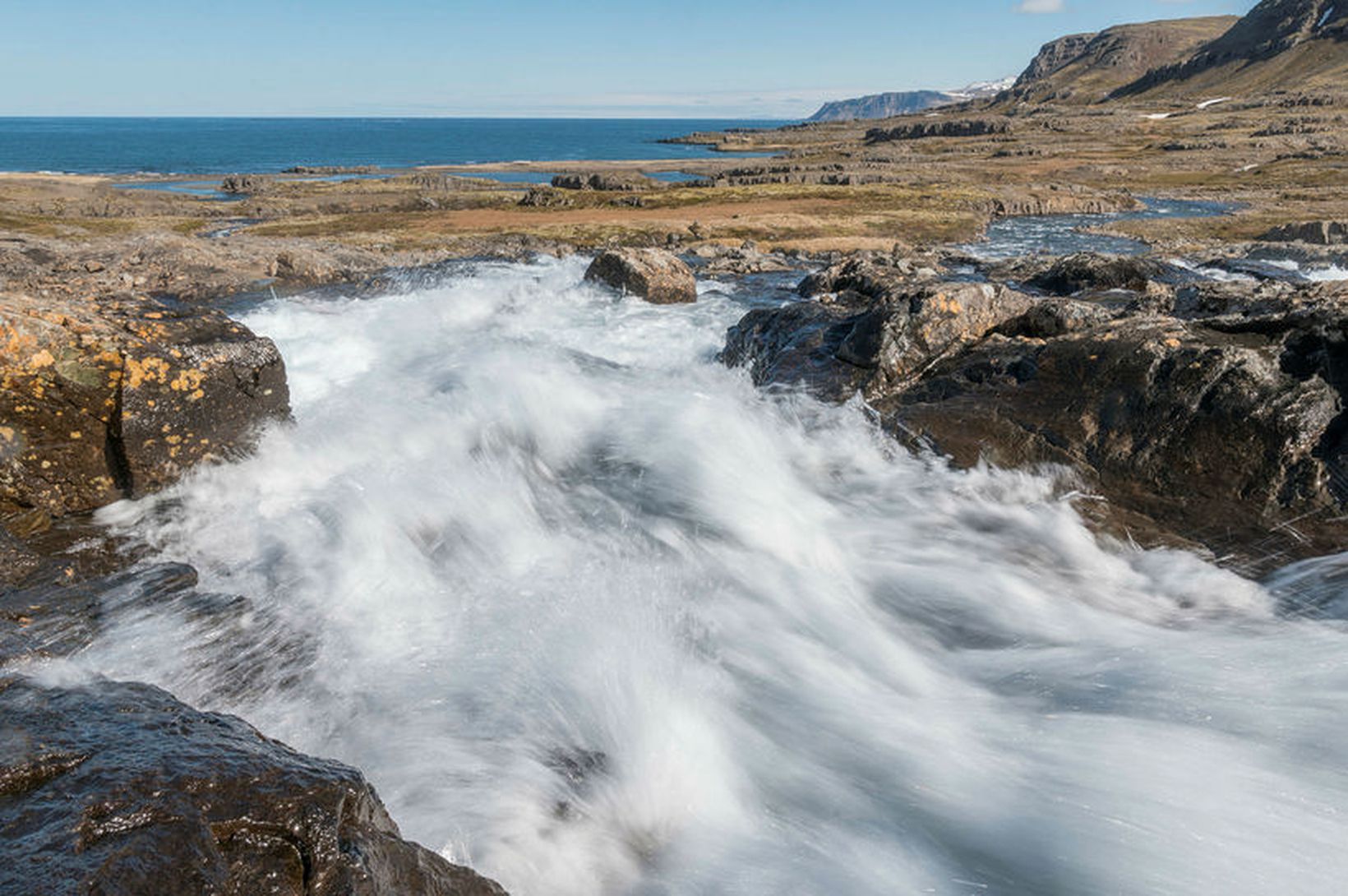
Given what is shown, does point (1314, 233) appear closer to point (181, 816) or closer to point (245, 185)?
point (181, 816)

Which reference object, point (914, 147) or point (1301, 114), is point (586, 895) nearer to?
point (914, 147)

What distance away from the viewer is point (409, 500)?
27.5ft

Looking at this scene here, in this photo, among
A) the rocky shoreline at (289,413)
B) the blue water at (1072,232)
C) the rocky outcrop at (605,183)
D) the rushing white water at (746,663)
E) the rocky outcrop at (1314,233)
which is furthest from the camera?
the rocky outcrop at (605,183)

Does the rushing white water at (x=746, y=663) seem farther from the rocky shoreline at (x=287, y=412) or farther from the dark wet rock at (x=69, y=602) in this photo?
the rocky shoreline at (x=287, y=412)

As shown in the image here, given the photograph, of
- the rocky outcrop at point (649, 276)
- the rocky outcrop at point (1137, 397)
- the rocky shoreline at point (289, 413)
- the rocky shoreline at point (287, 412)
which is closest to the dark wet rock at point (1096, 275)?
the rocky shoreline at point (289, 413)

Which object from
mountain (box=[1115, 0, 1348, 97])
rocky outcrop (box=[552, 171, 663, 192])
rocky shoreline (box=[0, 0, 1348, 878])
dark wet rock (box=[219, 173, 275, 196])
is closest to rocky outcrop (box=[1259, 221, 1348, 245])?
rocky shoreline (box=[0, 0, 1348, 878])

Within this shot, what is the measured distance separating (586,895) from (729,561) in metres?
4.18

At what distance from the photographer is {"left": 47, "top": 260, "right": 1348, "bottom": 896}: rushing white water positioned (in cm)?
450

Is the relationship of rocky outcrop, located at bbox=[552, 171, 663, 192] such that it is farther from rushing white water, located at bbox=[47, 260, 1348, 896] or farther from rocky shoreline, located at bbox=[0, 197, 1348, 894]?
rushing white water, located at bbox=[47, 260, 1348, 896]

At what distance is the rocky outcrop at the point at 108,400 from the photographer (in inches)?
278

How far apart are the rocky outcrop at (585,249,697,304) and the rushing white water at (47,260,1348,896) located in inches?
516

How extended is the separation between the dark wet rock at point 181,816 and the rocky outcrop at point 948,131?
153 m

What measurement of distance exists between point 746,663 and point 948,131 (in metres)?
158

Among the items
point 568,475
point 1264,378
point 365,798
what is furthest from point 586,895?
point 1264,378
